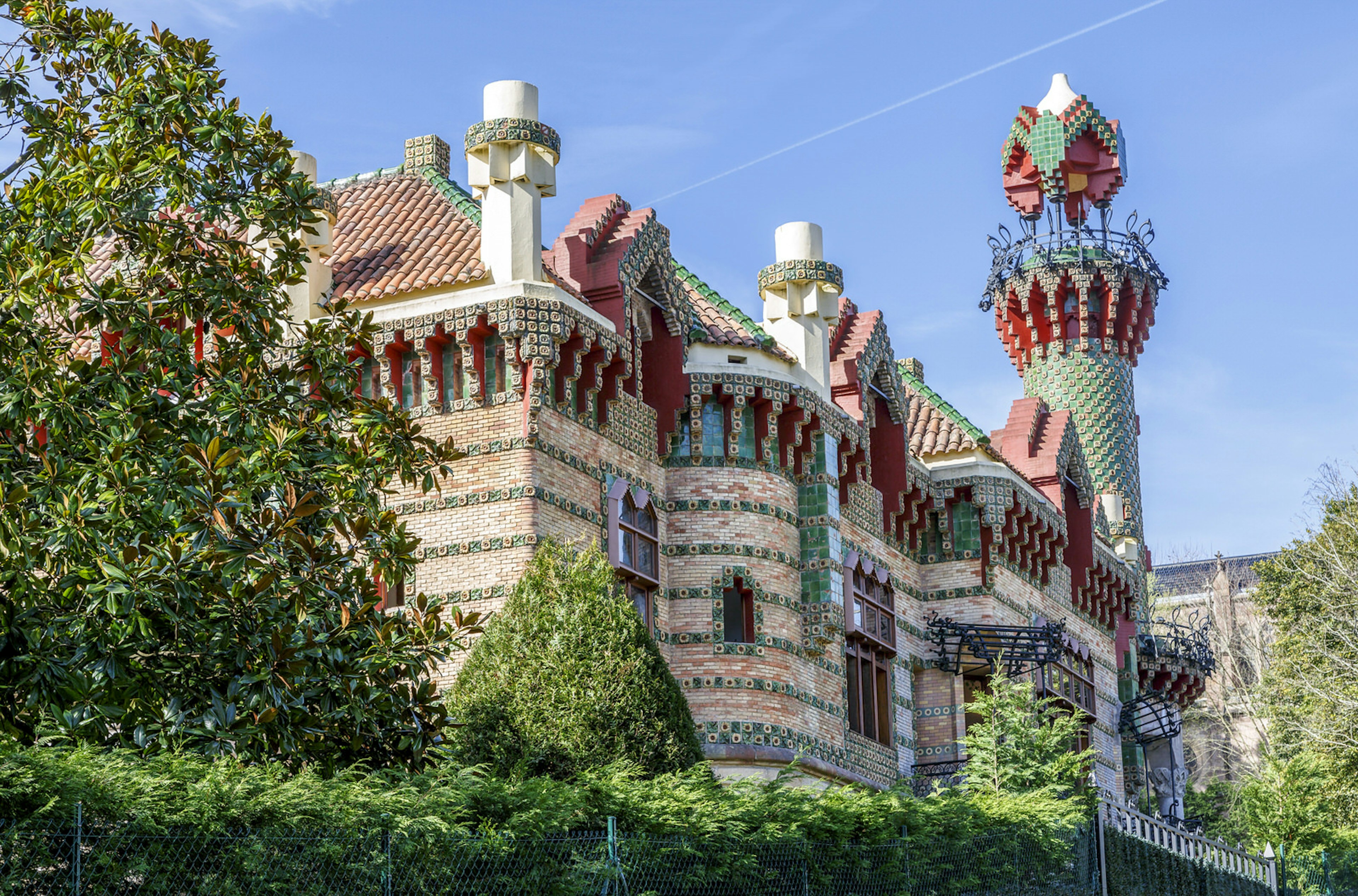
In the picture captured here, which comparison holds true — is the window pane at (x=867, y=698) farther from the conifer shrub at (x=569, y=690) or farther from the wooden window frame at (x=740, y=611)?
the conifer shrub at (x=569, y=690)

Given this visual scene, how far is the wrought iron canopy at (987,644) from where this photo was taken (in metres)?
29.6

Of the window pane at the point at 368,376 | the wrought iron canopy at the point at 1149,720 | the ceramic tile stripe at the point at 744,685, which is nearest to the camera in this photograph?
the window pane at the point at 368,376

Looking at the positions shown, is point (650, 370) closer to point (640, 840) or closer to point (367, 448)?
point (367, 448)

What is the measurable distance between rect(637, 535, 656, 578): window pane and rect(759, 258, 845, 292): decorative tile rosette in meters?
4.58

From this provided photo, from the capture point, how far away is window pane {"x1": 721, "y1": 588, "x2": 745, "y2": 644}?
2439 cm

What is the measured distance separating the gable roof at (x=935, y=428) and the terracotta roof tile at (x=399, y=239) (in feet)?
26.0

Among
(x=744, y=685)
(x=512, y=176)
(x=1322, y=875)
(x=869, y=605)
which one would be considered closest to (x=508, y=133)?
(x=512, y=176)

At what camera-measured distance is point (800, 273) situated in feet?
86.3

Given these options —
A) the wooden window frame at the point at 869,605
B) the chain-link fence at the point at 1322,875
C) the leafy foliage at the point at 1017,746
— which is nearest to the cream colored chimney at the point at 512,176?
the wooden window frame at the point at 869,605

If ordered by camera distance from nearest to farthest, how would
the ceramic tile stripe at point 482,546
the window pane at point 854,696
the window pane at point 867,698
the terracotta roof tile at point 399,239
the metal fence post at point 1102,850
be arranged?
the ceramic tile stripe at point 482,546, the metal fence post at point 1102,850, the terracotta roof tile at point 399,239, the window pane at point 854,696, the window pane at point 867,698

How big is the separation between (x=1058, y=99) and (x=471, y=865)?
1368 inches

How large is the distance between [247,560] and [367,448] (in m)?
1.89

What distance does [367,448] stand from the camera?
54.2 ft

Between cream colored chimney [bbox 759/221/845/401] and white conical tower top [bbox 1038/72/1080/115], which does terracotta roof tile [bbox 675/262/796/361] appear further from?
white conical tower top [bbox 1038/72/1080/115]
